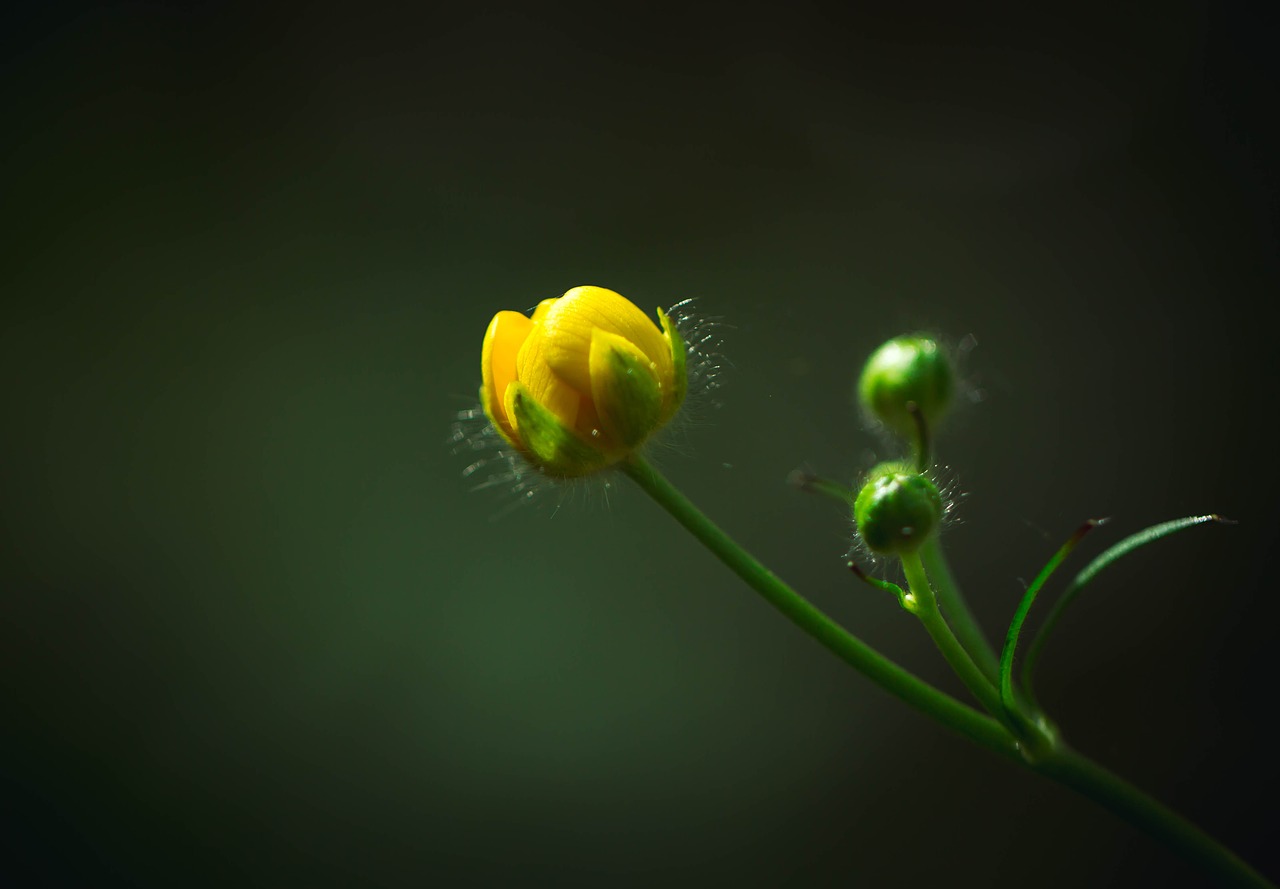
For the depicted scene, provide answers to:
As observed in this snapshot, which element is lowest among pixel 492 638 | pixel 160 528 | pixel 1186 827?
pixel 1186 827

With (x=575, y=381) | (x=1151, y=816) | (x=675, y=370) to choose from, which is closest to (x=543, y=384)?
(x=575, y=381)

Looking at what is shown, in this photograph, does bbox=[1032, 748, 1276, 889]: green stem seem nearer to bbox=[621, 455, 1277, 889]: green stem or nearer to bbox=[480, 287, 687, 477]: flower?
bbox=[621, 455, 1277, 889]: green stem

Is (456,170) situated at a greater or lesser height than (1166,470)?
greater

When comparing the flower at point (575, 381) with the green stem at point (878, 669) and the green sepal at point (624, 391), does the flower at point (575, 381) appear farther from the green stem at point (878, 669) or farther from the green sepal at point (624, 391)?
the green stem at point (878, 669)

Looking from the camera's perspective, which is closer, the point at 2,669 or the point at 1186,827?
the point at 1186,827

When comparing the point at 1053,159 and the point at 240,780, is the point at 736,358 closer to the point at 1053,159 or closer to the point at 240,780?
the point at 1053,159

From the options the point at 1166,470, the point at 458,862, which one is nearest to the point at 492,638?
the point at 458,862

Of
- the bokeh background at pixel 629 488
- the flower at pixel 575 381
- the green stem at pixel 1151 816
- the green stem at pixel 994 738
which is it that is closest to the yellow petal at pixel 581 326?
the flower at pixel 575 381

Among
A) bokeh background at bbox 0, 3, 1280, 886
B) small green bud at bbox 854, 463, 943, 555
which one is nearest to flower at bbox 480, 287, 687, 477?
small green bud at bbox 854, 463, 943, 555
